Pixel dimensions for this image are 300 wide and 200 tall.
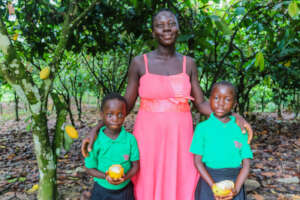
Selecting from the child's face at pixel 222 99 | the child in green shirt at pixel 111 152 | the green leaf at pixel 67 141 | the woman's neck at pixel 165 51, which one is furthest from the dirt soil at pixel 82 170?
the woman's neck at pixel 165 51

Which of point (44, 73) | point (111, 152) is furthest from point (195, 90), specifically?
point (44, 73)

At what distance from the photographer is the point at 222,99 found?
140 centimetres

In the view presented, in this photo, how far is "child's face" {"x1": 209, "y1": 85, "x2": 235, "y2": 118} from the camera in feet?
4.55

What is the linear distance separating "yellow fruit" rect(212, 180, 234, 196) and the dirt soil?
1255 mm

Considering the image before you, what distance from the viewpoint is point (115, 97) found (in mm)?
1489

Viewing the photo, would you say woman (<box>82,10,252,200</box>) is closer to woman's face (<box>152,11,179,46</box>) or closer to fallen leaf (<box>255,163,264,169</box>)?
woman's face (<box>152,11,179,46</box>)

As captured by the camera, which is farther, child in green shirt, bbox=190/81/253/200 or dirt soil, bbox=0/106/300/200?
dirt soil, bbox=0/106/300/200

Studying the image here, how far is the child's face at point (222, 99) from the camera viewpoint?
1.39m

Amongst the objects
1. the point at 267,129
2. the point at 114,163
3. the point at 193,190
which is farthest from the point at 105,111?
the point at 267,129

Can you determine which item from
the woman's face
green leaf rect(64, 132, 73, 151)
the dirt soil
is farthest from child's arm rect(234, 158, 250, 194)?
the dirt soil

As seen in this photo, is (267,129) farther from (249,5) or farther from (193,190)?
(193,190)

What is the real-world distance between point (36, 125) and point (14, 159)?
2.17 meters

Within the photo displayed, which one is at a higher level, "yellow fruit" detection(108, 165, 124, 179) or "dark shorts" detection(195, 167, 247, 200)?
"yellow fruit" detection(108, 165, 124, 179)

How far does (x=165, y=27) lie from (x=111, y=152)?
0.82 meters
